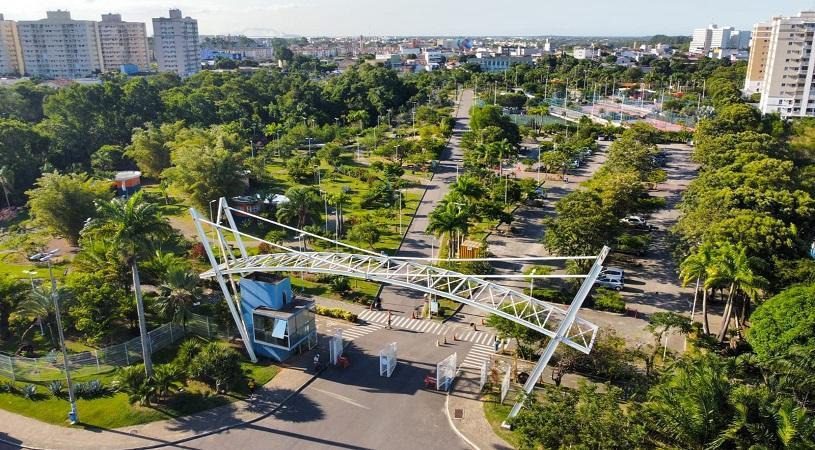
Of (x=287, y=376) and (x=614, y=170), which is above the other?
(x=614, y=170)

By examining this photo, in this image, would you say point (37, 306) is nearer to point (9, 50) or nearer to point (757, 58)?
point (757, 58)

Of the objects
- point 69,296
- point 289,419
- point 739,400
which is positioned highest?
point 739,400

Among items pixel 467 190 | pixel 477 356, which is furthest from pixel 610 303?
pixel 467 190

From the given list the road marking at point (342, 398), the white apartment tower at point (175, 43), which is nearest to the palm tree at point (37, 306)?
the road marking at point (342, 398)

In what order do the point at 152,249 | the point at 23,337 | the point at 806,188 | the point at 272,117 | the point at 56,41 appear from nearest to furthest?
the point at 152,249 → the point at 23,337 → the point at 806,188 → the point at 272,117 → the point at 56,41

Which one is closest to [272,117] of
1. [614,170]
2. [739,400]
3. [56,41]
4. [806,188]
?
[614,170]

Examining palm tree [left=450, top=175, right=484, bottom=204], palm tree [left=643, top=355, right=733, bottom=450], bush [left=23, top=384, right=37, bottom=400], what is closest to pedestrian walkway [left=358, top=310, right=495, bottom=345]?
palm tree [left=643, top=355, right=733, bottom=450]

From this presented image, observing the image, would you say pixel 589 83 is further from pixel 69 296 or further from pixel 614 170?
pixel 69 296
